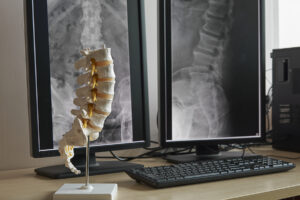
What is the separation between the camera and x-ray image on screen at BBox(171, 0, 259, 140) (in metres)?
1.31

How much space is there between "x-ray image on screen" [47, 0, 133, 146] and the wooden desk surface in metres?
0.14

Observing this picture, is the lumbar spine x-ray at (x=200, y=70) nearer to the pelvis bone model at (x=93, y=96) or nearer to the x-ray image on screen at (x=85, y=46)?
the x-ray image on screen at (x=85, y=46)

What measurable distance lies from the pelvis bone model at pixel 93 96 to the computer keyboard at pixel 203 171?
0.19 m

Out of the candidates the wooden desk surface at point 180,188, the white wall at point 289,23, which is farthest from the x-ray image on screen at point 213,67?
the white wall at point 289,23

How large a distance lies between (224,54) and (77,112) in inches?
26.1

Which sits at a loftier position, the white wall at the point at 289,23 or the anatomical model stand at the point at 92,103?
the white wall at the point at 289,23

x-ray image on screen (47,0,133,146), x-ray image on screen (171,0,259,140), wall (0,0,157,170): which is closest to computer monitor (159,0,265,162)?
x-ray image on screen (171,0,259,140)

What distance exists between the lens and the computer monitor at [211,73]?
1293mm

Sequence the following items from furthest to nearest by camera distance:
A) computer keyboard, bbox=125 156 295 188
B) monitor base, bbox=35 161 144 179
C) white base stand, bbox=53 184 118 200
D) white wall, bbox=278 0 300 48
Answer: white wall, bbox=278 0 300 48, monitor base, bbox=35 161 144 179, computer keyboard, bbox=125 156 295 188, white base stand, bbox=53 184 118 200

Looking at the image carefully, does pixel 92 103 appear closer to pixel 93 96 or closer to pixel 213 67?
pixel 93 96

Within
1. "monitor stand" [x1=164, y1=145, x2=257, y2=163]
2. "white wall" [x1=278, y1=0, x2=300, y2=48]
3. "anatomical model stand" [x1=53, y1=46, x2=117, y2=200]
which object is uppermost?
"white wall" [x1=278, y1=0, x2=300, y2=48]

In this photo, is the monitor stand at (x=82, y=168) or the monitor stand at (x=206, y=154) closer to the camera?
the monitor stand at (x=82, y=168)

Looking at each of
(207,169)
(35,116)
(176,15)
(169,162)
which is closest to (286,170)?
(207,169)

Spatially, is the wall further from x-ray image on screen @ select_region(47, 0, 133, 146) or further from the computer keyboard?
the computer keyboard
